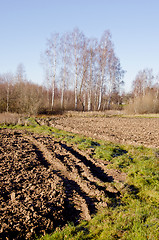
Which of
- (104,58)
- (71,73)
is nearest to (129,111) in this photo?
(104,58)

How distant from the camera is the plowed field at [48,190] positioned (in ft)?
13.0

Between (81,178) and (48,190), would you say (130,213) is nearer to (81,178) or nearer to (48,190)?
(81,178)

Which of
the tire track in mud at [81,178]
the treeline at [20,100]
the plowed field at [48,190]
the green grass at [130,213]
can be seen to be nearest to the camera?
the green grass at [130,213]

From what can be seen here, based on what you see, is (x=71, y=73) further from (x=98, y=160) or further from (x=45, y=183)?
(x=45, y=183)

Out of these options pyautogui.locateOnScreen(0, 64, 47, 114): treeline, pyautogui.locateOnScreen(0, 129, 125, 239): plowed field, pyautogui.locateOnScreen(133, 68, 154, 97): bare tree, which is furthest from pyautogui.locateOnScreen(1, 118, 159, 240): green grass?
pyautogui.locateOnScreen(133, 68, 154, 97): bare tree

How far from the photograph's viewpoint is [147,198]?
534cm

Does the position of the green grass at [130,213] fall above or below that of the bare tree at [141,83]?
below

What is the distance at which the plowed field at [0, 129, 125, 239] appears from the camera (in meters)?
3.95

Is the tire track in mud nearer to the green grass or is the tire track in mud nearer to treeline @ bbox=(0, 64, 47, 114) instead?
the green grass

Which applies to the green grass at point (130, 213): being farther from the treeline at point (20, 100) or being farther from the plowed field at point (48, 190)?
the treeline at point (20, 100)

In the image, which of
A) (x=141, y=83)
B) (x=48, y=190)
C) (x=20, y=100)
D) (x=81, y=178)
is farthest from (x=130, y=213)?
(x=141, y=83)

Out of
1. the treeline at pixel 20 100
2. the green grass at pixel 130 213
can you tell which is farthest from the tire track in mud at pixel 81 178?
the treeline at pixel 20 100

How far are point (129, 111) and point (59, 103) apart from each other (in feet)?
52.2

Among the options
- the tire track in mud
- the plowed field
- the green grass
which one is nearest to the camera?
the green grass
